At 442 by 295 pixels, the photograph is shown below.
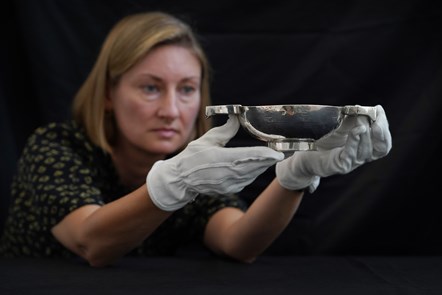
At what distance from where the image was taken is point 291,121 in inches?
40.9

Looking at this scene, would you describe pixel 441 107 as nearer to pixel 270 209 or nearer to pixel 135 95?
pixel 270 209

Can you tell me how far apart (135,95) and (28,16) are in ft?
1.63

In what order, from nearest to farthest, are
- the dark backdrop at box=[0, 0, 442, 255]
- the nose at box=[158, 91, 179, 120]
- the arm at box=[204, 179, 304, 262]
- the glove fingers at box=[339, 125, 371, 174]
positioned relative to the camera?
the glove fingers at box=[339, 125, 371, 174]
the arm at box=[204, 179, 304, 262]
the nose at box=[158, 91, 179, 120]
the dark backdrop at box=[0, 0, 442, 255]

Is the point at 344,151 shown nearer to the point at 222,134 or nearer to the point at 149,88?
the point at 222,134

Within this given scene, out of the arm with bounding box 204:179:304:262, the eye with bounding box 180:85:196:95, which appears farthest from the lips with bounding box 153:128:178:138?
the arm with bounding box 204:179:304:262

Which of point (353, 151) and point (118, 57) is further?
point (118, 57)

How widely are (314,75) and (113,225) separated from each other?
0.86m

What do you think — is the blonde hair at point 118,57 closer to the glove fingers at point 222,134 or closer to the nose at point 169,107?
the nose at point 169,107

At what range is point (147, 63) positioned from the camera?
1.58 m

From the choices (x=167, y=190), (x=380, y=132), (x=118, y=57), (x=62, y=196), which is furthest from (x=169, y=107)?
(x=380, y=132)

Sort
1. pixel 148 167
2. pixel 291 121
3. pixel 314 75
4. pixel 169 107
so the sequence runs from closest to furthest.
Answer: pixel 291 121 → pixel 169 107 → pixel 148 167 → pixel 314 75

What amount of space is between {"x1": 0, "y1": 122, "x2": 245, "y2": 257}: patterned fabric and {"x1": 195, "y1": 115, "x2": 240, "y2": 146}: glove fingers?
1.18 feet

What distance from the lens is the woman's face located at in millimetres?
1552

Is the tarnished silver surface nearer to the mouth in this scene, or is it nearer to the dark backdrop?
the mouth
